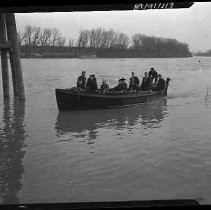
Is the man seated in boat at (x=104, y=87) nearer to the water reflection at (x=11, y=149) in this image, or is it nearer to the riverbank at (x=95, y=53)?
the water reflection at (x=11, y=149)

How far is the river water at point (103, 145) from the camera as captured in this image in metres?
5.53

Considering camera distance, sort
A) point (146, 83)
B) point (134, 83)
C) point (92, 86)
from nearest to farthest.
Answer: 1. point (92, 86)
2. point (134, 83)
3. point (146, 83)

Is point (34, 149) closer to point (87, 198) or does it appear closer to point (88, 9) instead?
point (87, 198)

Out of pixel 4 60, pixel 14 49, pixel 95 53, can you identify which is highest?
pixel 95 53

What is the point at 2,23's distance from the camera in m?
13.4

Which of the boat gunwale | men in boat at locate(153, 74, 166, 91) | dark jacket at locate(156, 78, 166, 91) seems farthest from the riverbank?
dark jacket at locate(156, 78, 166, 91)

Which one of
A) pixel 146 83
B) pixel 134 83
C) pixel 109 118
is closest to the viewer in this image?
pixel 109 118

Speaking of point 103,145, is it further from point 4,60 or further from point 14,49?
point 4,60

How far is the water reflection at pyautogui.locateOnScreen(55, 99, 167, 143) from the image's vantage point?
10656 mm

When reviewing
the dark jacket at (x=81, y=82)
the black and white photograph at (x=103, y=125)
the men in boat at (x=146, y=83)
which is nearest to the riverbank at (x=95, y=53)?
the black and white photograph at (x=103, y=125)

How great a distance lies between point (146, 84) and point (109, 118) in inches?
102

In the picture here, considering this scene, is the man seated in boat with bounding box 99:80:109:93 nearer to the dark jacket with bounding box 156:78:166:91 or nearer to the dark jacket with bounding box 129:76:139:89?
the dark jacket with bounding box 129:76:139:89

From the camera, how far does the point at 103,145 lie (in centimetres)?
847

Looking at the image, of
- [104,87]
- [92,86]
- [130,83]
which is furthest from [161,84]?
[92,86]
